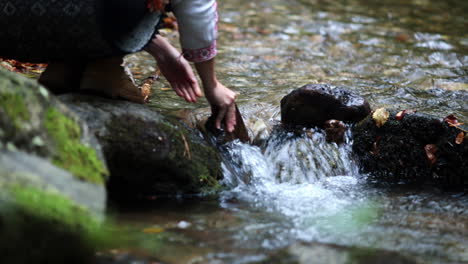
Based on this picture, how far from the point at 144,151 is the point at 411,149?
176cm

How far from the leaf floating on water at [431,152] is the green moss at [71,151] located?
2.21 m

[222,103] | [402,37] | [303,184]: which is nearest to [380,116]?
[303,184]

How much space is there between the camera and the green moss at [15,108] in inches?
70.1

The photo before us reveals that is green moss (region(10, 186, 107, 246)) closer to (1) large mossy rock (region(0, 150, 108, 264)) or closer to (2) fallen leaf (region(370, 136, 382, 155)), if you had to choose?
(1) large mossy rock (region(0, 150, 108, 264))

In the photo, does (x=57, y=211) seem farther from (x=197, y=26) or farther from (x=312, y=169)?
(x=312, y=169)

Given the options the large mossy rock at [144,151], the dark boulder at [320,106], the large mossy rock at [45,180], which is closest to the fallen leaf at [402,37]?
the dark boulder at [320,106]

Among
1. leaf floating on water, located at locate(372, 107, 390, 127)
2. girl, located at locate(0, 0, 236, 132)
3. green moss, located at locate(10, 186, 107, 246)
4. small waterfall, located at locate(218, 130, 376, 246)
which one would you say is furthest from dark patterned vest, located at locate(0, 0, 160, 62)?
leaf floating on water, located at locate(372, 107, 390, 127)

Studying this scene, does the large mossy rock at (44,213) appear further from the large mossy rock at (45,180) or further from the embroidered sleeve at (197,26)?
the embroidered sleeve at (197,26)

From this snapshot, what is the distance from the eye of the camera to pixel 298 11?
27.0 feet

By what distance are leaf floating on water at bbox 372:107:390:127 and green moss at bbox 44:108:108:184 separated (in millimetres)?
2094

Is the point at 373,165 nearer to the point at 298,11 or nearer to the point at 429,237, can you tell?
the point at 429,237

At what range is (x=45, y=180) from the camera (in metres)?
1.67

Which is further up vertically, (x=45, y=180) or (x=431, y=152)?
(x=45, y=180)

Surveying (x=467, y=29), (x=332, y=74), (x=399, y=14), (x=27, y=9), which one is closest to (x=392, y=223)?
(x=27, y=9)
